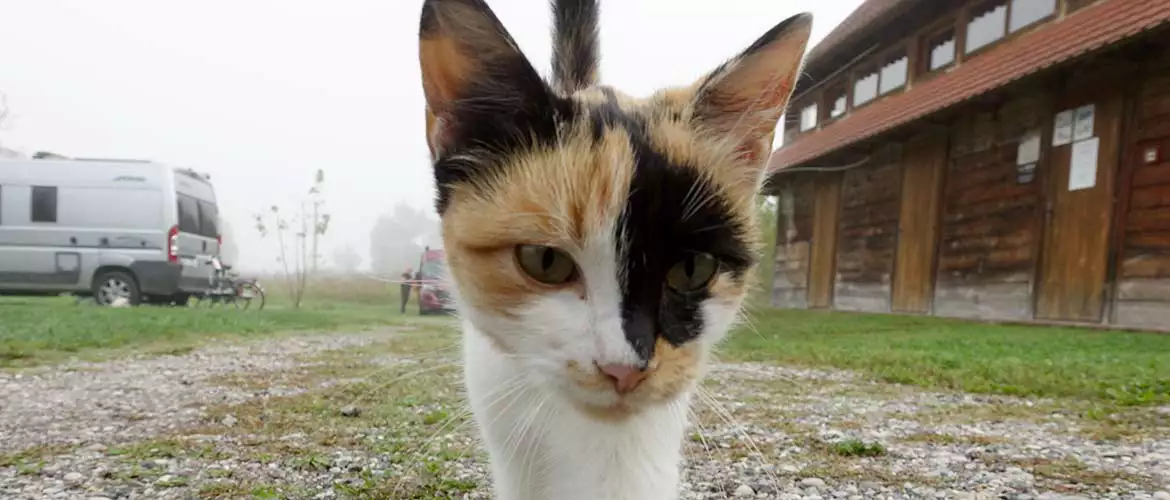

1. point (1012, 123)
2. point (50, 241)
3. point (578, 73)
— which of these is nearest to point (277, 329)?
point (50, 241)

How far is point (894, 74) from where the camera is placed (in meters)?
11.1

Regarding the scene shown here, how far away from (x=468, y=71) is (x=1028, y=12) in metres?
9.53

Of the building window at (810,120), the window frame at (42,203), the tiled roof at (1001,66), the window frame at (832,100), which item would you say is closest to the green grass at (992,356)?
the tiled roof at (1001,66)

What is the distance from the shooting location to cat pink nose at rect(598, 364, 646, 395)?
122cm

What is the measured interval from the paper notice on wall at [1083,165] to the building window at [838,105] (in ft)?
15.8

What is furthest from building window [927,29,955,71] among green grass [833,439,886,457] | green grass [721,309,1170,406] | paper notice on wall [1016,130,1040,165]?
green grass [833,439,886,457]

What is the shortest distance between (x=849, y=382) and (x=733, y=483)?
2996 millimetres

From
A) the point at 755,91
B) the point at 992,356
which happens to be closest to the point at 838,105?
the point at 992,356

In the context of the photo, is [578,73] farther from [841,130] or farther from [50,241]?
[50,241]

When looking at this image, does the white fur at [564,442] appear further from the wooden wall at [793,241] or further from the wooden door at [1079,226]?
the wooden wall at [793,241]

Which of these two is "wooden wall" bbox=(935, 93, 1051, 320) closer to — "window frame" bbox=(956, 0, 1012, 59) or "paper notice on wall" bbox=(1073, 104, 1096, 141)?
"paper notice on wall" bbox=(1073, 104, 1096, 141)

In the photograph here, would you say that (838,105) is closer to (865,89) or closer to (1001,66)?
(865,89)

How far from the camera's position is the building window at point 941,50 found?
992cm

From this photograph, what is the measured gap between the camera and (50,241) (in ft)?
34.6
